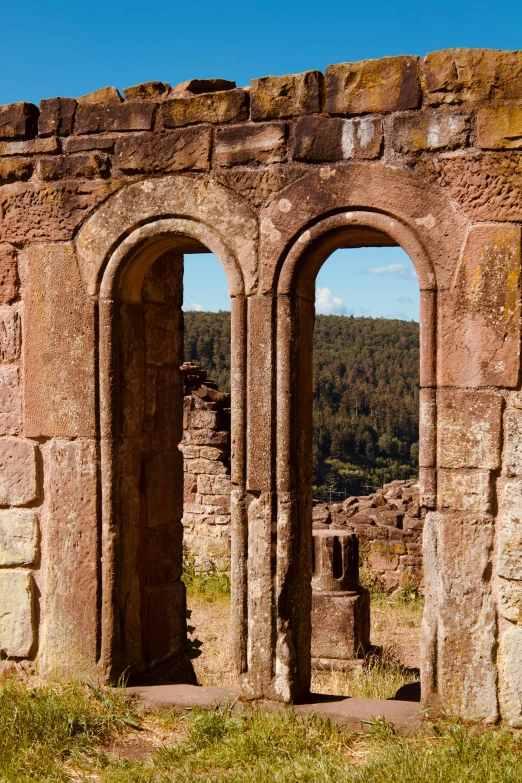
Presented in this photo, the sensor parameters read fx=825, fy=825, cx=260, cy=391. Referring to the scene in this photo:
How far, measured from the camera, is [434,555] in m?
3.87

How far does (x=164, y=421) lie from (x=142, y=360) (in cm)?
43

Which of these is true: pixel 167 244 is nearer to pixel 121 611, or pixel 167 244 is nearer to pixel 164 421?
pixel 164 421

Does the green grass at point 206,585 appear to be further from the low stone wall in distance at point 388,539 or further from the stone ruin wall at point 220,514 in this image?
the low stone wall in distance at point 388,539

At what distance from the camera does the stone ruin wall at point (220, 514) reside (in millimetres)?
9672

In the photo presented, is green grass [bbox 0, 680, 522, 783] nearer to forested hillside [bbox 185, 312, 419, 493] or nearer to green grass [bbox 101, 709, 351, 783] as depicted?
green grass [bbox 101, 709, 351, 783]

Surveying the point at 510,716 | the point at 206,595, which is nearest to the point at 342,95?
the point at 510,716

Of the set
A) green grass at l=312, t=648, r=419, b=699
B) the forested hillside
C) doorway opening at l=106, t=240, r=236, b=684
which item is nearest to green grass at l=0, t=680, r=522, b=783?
doorway opening at l=106, t=240, r=236, b=684

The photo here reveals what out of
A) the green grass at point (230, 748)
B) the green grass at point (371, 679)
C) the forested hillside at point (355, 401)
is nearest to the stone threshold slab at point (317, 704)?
the green grass at point (230, 748)

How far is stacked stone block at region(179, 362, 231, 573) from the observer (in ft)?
33.3

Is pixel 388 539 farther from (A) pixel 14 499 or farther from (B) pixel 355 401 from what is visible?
(B) pixel 355 401

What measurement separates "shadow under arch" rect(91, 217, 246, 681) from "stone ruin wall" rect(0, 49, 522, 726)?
15 millimetres

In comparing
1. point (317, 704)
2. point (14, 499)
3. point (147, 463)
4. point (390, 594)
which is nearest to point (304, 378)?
point (147, 463)

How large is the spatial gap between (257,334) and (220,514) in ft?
21.1

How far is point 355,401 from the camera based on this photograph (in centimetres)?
2861
